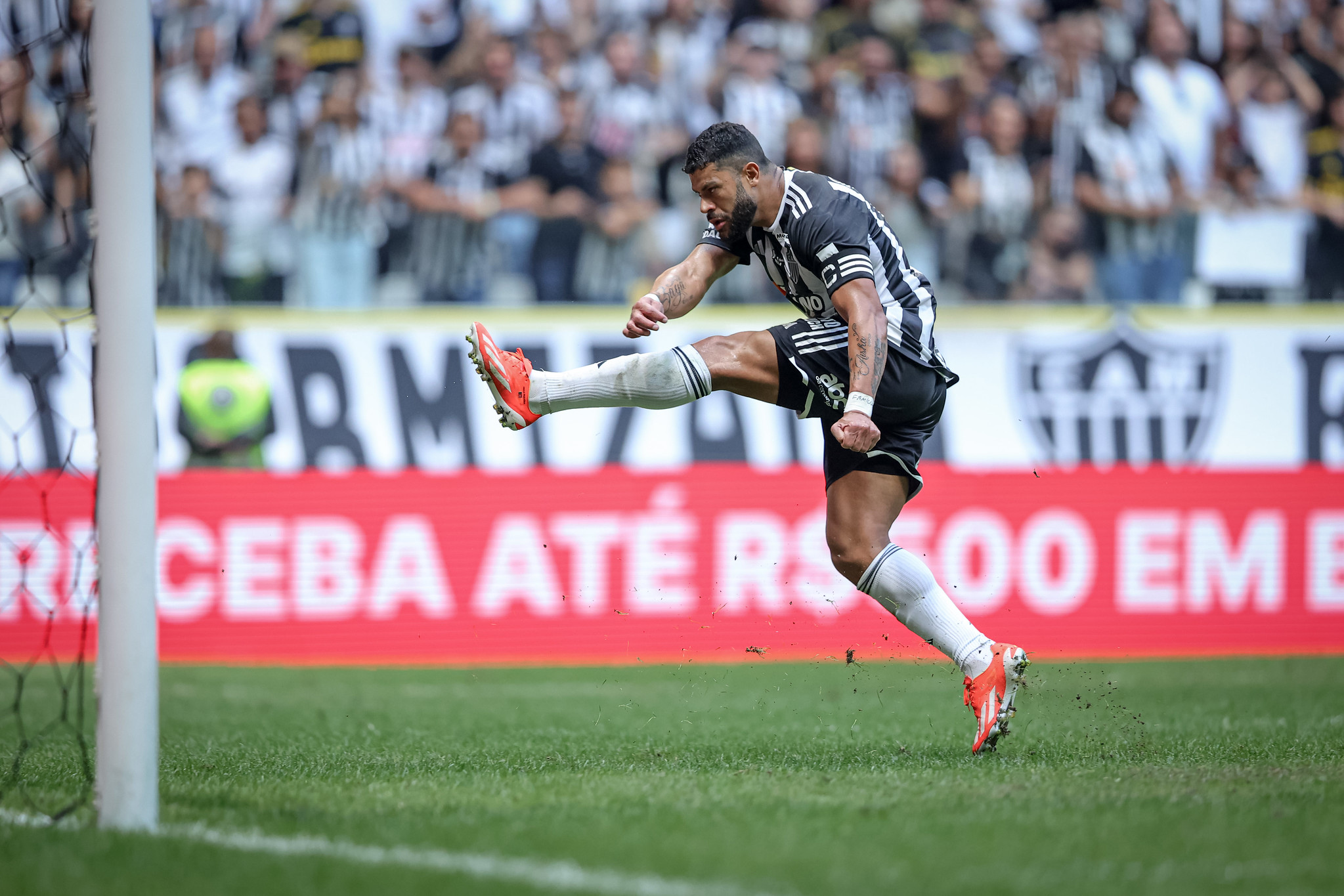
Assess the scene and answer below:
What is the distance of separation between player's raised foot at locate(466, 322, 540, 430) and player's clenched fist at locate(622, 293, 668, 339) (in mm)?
458

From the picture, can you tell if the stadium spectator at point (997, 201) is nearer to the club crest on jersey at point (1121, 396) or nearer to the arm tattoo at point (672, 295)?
the club crest on jersey at point (1121, 396)

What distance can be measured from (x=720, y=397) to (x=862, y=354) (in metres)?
5.53

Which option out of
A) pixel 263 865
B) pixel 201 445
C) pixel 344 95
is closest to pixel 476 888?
pixel 263 865

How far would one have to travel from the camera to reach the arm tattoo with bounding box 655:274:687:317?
5906 mm

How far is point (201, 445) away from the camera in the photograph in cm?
1051

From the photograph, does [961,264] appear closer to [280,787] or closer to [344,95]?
[344,95]

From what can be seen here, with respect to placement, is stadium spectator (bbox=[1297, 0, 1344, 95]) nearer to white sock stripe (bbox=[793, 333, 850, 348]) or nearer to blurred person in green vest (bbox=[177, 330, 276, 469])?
white sock stripe (bbox=[793, 333, 850, 348])

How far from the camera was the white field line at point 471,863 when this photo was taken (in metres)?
3.46

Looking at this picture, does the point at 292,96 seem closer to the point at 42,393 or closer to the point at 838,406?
the point at 42,393

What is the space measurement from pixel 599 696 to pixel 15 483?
4.63 m

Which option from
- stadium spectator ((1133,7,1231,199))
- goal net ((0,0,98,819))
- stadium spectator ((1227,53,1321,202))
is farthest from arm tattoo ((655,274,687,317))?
stadium spectator ((1227,53,1321,202))

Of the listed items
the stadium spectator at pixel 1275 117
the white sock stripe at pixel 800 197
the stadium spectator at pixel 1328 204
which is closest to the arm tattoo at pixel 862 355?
the white sock stripe at pixel 800 197

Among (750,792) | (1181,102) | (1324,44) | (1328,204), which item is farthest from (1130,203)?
(750,792)

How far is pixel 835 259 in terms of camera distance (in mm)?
5570
